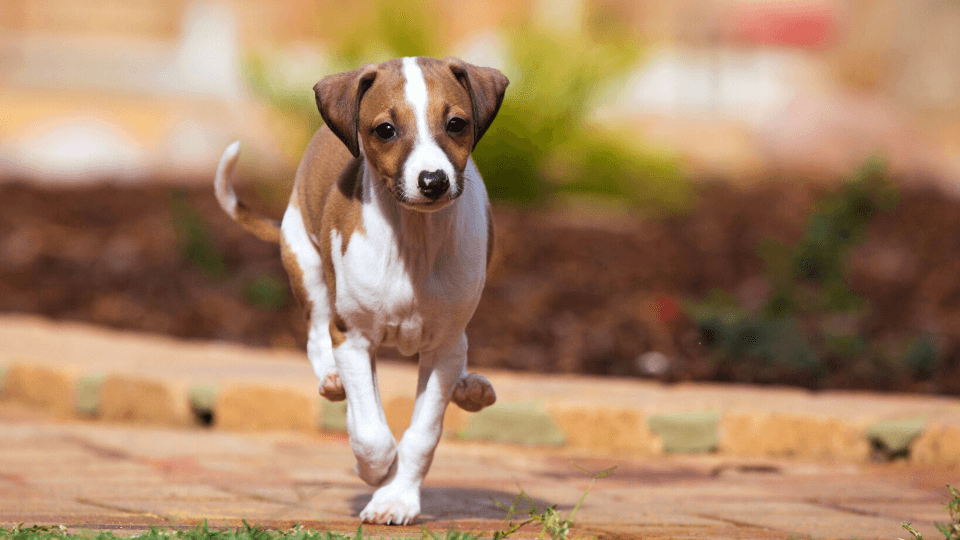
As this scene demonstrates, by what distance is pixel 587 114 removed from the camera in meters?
9.34

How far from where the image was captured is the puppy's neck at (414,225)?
9.54 ft

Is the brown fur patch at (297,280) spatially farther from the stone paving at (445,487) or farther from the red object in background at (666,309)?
the red object in background at (666,309)

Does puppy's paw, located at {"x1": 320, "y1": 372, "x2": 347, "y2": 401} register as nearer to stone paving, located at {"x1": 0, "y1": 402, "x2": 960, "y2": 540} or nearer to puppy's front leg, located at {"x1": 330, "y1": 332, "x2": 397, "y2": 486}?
puppy's front leg, located at {"x1": 330, "y1": 332, "x2": 397, "y2": 486}

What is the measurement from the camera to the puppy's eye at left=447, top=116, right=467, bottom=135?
2.76 metres

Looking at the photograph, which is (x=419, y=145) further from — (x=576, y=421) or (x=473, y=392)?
(x=576, y=421)

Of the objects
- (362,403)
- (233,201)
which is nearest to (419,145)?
(362,403)

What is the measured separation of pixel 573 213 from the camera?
911 centimetres

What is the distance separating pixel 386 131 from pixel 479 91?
288mm

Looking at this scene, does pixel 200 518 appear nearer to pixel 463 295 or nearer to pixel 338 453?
pixel 463 295

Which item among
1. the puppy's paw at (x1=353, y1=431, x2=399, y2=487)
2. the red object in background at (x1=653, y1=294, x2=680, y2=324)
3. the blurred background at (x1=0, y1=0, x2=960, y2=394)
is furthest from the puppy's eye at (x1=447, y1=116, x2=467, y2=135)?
the red object in background at (x1=653, y1=294, x2=680, y2=324)

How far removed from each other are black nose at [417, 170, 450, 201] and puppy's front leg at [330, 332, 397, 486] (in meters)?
0.58

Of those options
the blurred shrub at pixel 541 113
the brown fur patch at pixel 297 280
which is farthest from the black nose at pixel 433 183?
the blurred shrub at pixel 541 113

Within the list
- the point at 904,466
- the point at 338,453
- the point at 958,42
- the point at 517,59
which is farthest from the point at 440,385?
the point at 958,42

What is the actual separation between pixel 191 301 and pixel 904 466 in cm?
473
